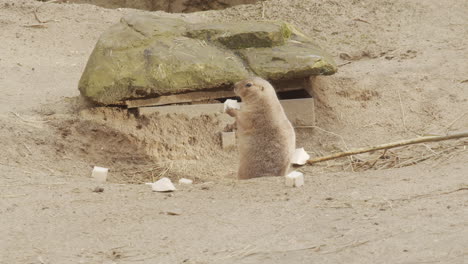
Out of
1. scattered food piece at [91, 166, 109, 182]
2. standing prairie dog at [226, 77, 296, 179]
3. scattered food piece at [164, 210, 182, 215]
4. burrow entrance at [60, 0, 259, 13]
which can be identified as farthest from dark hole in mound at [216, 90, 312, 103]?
burrow entrance at [60, 0, 259, 13]

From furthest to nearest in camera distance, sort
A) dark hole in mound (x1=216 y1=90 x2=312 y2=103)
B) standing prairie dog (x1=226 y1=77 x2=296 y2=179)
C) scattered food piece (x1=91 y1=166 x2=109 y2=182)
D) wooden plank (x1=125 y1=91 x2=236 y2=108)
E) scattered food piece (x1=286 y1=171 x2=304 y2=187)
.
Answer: dark hole in mound (x1=216 y1=90 x2=312 y2=103)
wooden plank (x1=125 y1=91 x2=236 y2=108)
standing prairie dog (x1=226 y1=77 x2=296 y2=179)
scattered food piece (x1=91 y1=166 x2=109 y2=182)
scattered food piece (x1=286 y1=171 x2=304 y2=187)

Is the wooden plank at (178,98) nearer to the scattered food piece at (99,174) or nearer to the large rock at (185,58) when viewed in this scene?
the large rock at (185,58)

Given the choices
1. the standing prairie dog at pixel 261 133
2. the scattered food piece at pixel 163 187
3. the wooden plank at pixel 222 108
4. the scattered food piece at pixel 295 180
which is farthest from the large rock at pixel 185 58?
the scattered food piece at pixel 295 180

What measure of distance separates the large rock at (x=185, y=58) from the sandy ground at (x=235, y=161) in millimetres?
388

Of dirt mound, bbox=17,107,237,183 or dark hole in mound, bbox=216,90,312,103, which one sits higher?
dark hole in mound, bbox=216,90,312,103

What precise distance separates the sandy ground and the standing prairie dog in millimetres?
388

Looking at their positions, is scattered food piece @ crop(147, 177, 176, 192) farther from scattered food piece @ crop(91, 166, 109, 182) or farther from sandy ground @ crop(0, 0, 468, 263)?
scattered food piece @ crop(91, 166, 109, 182)

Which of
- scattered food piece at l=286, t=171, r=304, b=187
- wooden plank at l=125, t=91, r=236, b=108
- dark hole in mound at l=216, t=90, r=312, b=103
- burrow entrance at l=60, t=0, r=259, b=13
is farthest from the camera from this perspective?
burrow entrance at l=60, t=0, r=259, b=13

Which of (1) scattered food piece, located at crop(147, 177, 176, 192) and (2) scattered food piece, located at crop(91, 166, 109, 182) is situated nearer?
(1) scattered food piece, located at crop(147, 177, 176, 192)

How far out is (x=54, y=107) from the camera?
7.33 m

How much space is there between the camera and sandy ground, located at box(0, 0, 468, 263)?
390cm

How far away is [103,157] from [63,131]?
46 cm

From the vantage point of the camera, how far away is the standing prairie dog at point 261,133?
19.7 ft

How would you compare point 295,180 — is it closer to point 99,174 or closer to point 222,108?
point 99,174
